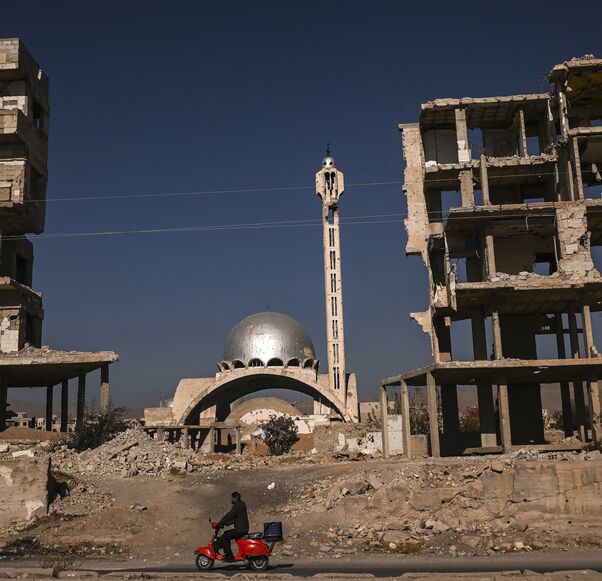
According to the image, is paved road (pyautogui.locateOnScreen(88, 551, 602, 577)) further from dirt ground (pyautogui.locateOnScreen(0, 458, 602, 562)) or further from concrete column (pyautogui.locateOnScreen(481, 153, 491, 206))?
concrete column (pyautogui.locateOnScreen(481, 153, 491, 206))

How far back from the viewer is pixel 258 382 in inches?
2260

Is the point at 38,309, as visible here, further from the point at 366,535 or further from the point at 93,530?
the point at 366,535

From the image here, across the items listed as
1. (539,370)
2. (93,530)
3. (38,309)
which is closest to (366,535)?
(93,530)

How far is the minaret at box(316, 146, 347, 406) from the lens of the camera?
2125 inches

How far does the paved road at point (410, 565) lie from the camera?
14570mm

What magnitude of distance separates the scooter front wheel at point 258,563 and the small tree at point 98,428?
18.8m

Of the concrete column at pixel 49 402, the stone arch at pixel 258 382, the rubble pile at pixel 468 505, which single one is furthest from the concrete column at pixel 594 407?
the concrete column at pixel 49 402

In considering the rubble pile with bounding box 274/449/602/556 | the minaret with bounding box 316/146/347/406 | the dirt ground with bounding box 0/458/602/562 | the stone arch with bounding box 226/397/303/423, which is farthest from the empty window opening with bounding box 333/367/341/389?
the rubble pile with bounding box 274/449/602/556

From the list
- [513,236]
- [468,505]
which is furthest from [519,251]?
[468,505]

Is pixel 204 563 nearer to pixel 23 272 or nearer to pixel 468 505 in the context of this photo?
pixel 468 505

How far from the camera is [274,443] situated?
46219mm

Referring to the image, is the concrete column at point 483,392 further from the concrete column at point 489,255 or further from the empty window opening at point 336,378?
the empty window opening at point 336,378

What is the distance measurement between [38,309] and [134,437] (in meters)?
13.6

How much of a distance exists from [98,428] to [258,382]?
25.4 meters
